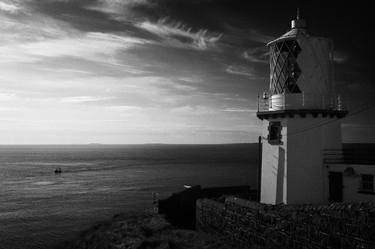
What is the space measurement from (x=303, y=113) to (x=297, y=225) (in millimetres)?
6295

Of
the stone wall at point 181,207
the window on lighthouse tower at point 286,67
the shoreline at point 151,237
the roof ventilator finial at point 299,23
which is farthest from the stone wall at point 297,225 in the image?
the roof ventilator finial at point 299,23

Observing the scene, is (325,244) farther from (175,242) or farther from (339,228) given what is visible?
(175,242)

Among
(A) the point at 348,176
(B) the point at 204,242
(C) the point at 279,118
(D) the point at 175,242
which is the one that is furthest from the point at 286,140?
(D) the point at 175,242

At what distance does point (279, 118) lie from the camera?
17500mm

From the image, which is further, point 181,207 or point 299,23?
point 181,207

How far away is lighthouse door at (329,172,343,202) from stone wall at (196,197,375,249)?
4.27 meters

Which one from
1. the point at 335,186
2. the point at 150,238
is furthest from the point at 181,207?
the point at 335,186

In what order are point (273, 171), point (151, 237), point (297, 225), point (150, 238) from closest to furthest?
point (297, 225) < point (273, 171) < point (150, 238) < point (151, 237)

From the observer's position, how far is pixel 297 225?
12289 mm

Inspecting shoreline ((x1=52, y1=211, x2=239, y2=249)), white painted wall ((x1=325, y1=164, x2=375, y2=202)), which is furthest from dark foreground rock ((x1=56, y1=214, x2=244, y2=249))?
white painted wall ((x1=325, y1=164, x2=375, y2=202))

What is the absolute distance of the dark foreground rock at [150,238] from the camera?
644 inches

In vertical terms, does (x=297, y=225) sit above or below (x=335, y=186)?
below

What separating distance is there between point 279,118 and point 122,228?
41.2 ft

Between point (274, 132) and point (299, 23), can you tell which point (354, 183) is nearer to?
point (274, 132)
